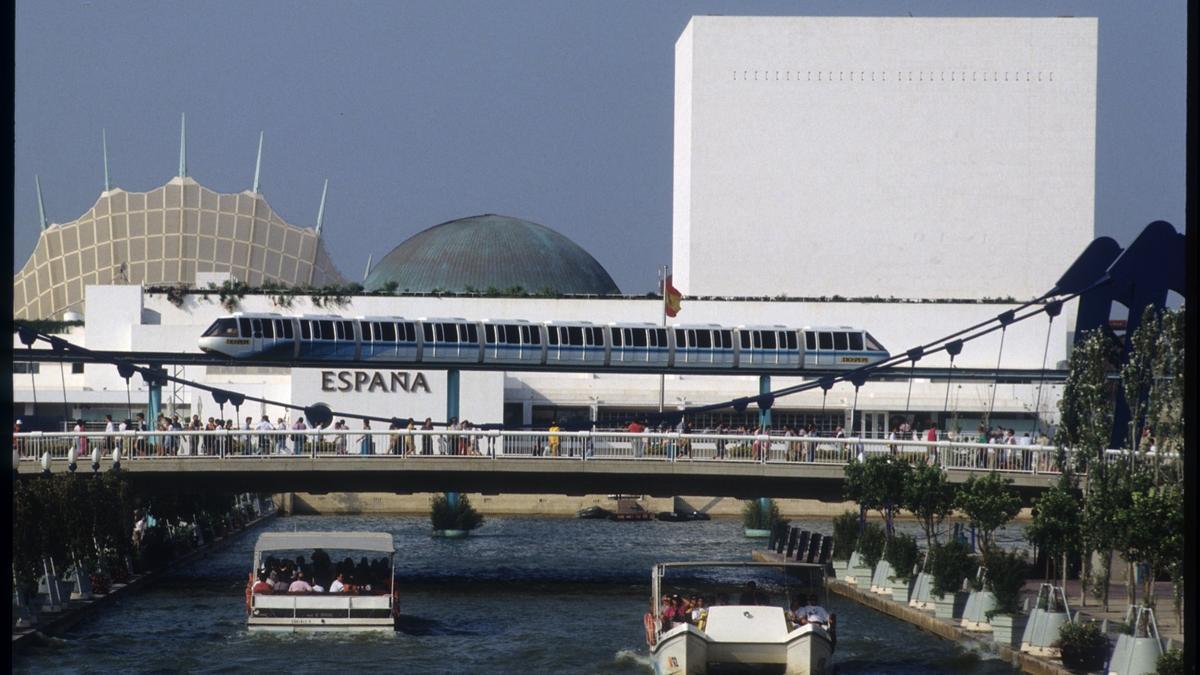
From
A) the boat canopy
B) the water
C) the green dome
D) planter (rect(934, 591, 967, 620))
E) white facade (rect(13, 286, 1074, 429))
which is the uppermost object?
the green dome

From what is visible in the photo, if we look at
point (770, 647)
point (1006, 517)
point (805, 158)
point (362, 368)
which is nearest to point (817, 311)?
point (805, 158)

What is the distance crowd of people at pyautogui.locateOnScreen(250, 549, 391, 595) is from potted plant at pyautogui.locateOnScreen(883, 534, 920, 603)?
46.0 ft

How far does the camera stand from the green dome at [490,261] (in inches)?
4528

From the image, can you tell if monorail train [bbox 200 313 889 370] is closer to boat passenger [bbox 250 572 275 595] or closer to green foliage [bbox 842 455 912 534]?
green foliage [bbox 842 455 912 534]

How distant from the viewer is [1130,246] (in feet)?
176

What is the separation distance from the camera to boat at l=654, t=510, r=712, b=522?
83938mm

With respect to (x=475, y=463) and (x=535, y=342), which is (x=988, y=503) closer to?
(x=475, y=463)

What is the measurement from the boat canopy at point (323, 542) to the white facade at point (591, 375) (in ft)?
151

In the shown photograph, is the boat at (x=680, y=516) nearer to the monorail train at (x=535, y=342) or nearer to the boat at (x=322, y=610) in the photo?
the monorail train at (x=535, y=342)

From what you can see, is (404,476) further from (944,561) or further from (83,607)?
(944,561)

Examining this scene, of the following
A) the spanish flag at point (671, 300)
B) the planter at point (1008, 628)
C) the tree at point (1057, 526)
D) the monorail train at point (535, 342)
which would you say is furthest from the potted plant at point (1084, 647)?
the spanish flag at point (671, 300)

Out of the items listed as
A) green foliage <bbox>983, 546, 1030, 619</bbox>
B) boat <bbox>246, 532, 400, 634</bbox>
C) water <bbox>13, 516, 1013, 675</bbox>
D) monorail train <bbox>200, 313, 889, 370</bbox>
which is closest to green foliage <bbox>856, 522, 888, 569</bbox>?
water <bbox>13, 516, 1013, 675</bbox>

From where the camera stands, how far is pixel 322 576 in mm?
43844

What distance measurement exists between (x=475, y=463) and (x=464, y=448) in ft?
4.24
